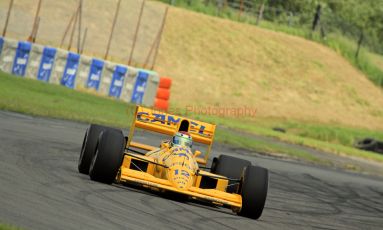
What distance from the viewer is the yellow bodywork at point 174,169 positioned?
11.0 metres

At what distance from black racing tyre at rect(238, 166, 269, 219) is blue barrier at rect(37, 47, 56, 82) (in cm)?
2080

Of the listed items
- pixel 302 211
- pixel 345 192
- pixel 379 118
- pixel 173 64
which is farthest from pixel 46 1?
pixel 302 211

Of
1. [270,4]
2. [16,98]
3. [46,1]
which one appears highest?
[270,4]

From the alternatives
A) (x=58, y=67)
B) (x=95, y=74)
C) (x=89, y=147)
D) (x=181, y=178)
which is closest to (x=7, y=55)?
(x=58, y=67)

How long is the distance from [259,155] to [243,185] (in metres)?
13.0

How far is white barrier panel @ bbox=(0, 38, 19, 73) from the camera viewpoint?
30109 millimetres

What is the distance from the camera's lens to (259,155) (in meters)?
24.3

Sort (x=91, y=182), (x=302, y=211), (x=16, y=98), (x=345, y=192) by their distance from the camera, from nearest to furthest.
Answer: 1. (x=91, y=182)
2. (x=302, y=211)
3. (x=345, y=192)
4. (x=16, y=98)

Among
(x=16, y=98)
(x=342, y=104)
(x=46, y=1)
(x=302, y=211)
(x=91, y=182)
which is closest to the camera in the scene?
(x=91, y=182)

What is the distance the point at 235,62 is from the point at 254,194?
41721mm

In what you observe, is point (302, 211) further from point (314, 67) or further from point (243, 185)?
point (314, 67)
